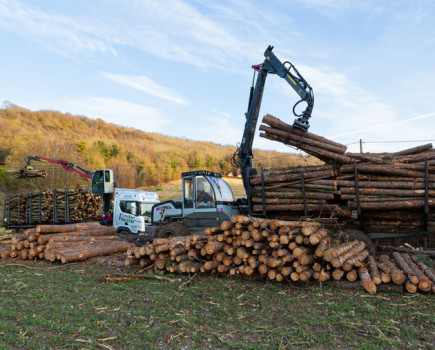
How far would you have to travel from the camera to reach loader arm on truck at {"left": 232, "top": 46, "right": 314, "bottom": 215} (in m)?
10.1

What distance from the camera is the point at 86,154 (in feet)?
117

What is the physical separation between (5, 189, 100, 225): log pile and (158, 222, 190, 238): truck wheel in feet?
31.7

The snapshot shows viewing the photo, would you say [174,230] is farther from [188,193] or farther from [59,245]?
[59,245]

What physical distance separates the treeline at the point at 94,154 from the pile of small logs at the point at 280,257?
145 inches

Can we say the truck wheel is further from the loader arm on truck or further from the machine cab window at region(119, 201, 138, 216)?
the machine cab window at region(119, 201, 138, 216)

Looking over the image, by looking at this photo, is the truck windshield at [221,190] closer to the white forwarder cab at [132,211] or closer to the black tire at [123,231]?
the white forwarder cab at [132,211]

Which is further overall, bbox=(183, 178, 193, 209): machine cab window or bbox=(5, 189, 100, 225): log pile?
bbox=(5, 189, 100, 225): log pile

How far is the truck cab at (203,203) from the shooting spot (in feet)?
34.7

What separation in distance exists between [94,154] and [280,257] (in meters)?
33.3

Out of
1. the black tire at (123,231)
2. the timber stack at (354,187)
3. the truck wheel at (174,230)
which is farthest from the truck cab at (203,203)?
the black tire at (123,231)

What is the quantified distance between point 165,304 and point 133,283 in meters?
1.78

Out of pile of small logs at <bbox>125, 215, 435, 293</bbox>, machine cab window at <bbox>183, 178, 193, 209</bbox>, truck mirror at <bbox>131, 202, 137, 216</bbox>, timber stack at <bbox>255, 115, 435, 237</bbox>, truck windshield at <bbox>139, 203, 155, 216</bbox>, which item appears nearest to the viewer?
pile of small logs at <bbox>125, 215, 435, 293</bbox>

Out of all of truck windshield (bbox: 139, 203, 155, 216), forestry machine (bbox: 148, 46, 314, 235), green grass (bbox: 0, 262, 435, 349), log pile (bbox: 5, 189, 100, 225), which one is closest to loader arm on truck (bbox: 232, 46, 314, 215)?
forestry machine (bbox: 148, 46, 314, 235)

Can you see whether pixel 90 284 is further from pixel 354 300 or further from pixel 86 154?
pixel 86 154
